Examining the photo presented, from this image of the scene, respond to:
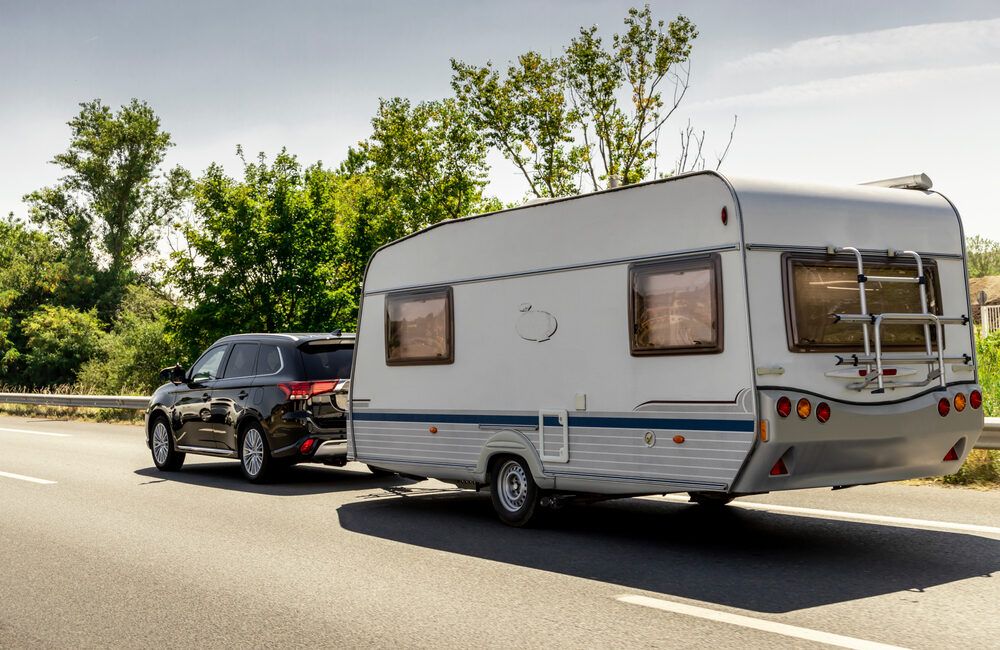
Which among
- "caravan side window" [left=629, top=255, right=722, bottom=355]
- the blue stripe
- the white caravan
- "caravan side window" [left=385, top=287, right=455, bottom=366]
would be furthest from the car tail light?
"caravan side window" [left=385, top=287, right=455, bottom=366]

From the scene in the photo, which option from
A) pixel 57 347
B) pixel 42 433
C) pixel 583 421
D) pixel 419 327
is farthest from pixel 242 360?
pixel 57 347

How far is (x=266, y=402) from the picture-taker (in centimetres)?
1177

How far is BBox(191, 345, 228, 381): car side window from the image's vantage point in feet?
42.4

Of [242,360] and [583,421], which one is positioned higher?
[242,360]

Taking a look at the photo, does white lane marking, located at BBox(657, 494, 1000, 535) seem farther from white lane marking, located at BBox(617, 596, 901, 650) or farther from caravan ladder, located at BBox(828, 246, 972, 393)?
white lane marking, located at BBox(617, 596, 901, 650)

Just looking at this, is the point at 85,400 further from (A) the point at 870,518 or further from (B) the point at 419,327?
(A) the point at 870,518

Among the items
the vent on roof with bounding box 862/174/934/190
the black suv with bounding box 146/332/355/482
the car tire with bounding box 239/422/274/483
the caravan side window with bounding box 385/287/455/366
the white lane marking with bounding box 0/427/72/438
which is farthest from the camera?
the white lane marking with bounding box 0/427/72/438

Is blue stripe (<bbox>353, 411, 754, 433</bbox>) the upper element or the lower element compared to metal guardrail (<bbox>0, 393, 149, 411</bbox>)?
lower

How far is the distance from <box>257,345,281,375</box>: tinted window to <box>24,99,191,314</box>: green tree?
47.9 m

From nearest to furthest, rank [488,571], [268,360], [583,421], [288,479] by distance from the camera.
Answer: [488,571], [583,421], [268,360], [288,479]

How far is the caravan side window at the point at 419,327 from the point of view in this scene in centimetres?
927

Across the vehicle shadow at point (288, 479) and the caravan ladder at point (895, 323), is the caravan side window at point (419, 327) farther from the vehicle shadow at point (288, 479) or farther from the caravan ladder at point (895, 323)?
the caravan ladder at point (895, 323)

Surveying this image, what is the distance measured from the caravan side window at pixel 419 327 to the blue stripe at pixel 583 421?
54 cm

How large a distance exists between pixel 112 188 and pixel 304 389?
52.4 meters
